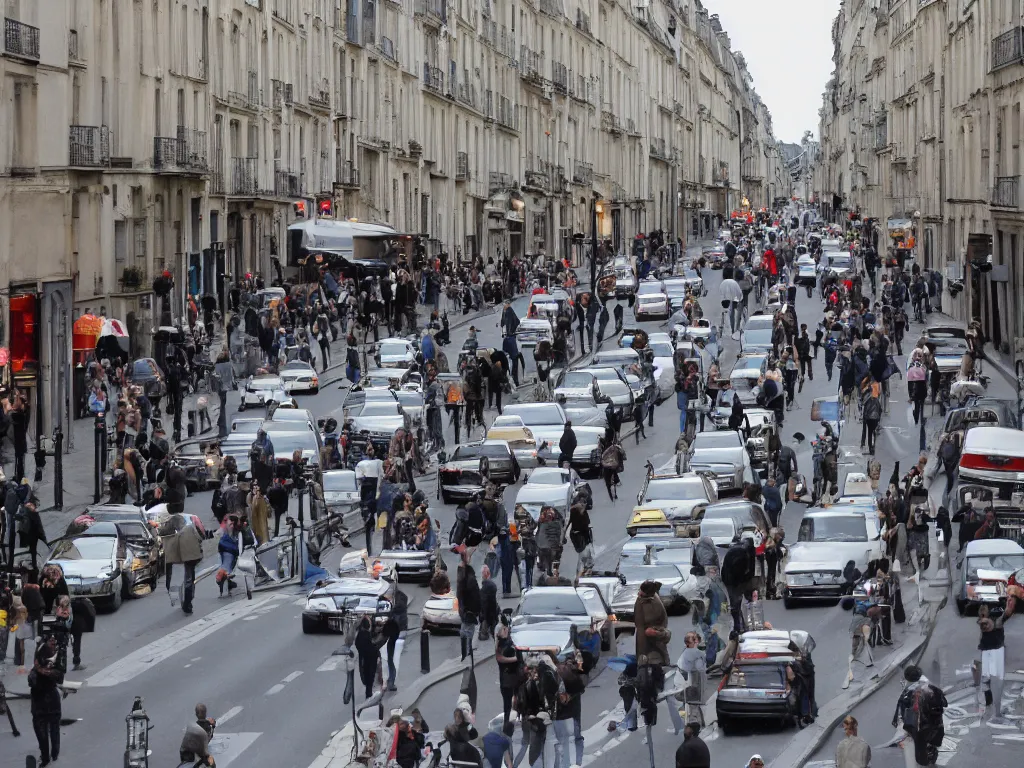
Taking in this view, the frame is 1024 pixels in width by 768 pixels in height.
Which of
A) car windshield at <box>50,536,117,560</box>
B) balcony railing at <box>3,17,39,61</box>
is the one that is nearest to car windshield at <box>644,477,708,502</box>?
car windshield at <box>50,536,117,560</box>

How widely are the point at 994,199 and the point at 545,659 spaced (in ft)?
127

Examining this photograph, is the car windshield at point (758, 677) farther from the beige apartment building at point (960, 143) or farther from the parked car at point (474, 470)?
the beige apartment building at point (960, 143)

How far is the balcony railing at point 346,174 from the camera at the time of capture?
2881 inches

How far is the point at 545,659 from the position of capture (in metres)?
22.3

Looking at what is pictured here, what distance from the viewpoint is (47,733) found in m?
21.2

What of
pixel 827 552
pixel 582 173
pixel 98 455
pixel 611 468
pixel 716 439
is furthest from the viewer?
pixel 582 173

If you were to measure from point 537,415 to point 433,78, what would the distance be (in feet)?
142

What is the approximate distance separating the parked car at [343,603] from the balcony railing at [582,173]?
78457 millimetres

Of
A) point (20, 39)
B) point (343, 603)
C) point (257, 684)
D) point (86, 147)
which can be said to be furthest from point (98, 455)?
point (86, 147)

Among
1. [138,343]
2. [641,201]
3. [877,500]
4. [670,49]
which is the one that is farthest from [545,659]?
[670,49]

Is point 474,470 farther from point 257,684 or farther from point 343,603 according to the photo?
point 257,684

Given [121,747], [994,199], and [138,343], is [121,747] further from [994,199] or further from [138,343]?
[994,199]

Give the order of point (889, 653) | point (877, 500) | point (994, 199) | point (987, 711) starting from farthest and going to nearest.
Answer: point (994, 199) → point (877, 500) → point (889, 653) → point (987, 711)

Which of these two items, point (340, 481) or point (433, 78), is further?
point (433, 78)
